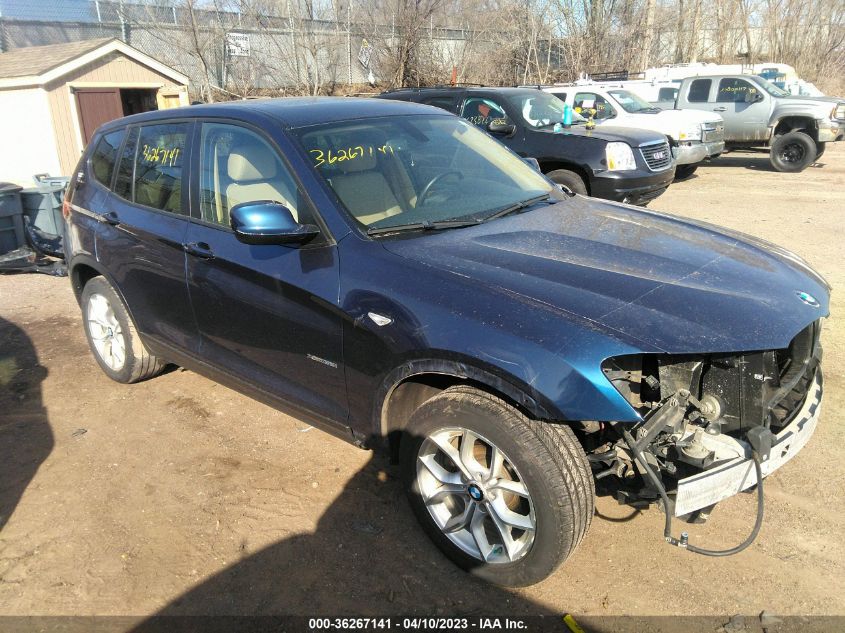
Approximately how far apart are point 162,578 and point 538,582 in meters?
1.60

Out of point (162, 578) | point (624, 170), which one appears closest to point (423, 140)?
point (162, 578)

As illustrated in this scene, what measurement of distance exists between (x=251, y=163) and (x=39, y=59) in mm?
10508

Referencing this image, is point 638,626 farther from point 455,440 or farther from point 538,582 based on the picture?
point 455,440

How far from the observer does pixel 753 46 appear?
30781mm

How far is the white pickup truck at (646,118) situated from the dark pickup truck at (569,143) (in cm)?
283

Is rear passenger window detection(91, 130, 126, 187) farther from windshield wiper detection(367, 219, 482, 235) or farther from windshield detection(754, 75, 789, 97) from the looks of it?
windshield detection(754, 75, 789, 97)

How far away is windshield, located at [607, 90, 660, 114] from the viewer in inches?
510

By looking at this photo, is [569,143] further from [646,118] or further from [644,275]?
[644,275]

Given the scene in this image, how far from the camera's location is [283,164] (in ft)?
10.7

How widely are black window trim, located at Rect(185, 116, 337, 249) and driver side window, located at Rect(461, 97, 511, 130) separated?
6485mm

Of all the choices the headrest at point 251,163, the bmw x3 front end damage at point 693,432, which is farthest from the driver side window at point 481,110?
the bmw x3 front end damage at point 693,432

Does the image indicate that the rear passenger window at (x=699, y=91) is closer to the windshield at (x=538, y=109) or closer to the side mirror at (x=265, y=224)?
the windshield at (x=538, y=109)

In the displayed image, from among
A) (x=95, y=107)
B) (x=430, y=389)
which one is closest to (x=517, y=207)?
(x=430, y=389)

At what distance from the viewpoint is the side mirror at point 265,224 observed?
2918 millimetres
